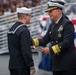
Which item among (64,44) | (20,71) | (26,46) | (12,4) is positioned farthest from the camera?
(12,4)

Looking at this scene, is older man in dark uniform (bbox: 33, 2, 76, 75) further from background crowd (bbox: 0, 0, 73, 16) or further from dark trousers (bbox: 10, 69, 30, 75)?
background crowd (bbox: 0, 0, 73, 16)

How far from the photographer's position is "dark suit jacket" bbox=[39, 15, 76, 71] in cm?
548

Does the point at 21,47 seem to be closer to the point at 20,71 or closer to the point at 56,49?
the point at 20,71

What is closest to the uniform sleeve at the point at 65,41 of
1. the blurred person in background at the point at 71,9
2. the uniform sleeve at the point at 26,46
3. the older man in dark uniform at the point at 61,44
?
the older man in dark uniform at the point at 61,44

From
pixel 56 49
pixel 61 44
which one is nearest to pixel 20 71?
pixel 56 49

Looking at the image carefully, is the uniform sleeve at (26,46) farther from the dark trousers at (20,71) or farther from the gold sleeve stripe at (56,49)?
the gold sleeve stripe at (56,49)

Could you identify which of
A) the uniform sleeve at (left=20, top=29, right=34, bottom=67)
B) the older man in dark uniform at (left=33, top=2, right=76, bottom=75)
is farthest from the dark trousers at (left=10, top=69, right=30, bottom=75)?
the older man in dark uniform at (left=33, top=2, right=76, bottom=75)

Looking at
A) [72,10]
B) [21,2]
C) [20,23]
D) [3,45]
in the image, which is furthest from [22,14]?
[21,2]

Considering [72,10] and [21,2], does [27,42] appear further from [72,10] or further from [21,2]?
[21,2]

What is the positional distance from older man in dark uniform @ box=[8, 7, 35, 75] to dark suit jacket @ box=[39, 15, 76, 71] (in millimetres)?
384

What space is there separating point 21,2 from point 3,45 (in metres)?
2.44

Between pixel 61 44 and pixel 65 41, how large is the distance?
75 millimetres

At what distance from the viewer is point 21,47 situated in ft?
18.6

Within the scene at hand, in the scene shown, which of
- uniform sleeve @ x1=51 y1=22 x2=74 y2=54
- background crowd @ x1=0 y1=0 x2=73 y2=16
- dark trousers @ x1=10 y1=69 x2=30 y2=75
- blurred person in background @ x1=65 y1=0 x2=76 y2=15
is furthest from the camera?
background crowd @ x1=0 y1=0 x2=73 y2=16
